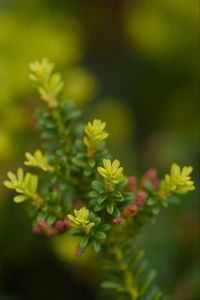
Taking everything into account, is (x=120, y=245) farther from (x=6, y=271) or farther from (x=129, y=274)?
(x=6, y=271)

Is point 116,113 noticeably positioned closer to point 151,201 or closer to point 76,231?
point 151,201

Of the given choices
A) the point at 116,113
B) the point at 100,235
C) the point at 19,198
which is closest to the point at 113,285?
the point at 100,235

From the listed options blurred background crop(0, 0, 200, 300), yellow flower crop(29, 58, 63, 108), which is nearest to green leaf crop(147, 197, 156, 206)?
yellow flower crop(29, 58, 63, 108)

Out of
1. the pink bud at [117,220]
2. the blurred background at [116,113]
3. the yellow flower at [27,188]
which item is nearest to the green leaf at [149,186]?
the pink bud at [117,220]

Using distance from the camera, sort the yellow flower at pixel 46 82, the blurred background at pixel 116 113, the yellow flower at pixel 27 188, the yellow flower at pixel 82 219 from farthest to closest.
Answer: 1. the blurred background at pixel 116 113
2. the yellow flower at pixel 46 82
3. the yellow flower at pixel 27 188
4. the yellow flower at pixel 82 219

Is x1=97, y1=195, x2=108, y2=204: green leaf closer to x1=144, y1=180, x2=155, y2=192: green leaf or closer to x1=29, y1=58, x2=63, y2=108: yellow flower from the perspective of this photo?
x1=144, y1=180, x2=155, y2=192: green leaf

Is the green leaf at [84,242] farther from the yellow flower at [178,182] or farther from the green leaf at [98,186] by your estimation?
the yellow flower at [178,182]

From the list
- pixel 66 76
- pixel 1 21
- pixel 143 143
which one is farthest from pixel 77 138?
pixel 143 143
